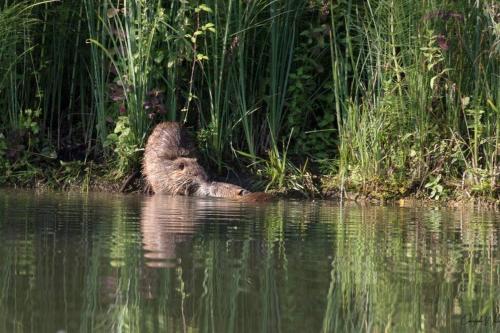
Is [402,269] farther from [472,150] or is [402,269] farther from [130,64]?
[130,64]

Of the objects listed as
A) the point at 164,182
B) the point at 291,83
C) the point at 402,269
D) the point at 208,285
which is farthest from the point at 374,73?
the point at 208,285

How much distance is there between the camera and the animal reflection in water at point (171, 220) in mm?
4793

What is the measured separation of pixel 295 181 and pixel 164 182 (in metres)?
1.16

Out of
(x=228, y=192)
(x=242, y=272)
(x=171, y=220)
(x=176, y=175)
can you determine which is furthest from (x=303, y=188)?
(x=242, y=272)

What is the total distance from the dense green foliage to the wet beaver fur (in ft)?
0.78

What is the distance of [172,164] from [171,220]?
2729 millimetres

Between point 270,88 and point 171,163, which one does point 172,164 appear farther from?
point 270,88

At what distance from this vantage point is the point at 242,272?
171 inches

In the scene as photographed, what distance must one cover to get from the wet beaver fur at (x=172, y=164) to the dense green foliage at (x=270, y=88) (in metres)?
0.24

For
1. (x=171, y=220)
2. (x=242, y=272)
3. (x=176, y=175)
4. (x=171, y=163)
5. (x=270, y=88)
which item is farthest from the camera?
(x=270, y=88)

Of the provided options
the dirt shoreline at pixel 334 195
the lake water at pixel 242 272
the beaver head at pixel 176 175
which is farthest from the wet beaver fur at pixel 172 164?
the lake water at pixel 242 272

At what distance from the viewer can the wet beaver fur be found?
9070 millimetres

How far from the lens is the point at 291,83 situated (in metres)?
9.85

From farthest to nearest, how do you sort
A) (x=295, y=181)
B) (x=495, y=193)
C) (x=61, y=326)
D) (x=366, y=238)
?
(x=295, y=181) → (x=495, y=193) → (x=366, y=238) → (x=61, y=326)
